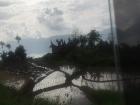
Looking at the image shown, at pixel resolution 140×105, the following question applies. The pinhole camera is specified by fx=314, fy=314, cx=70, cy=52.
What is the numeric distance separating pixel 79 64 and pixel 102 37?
0.24 m

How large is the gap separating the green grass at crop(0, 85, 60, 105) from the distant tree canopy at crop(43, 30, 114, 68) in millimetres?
270

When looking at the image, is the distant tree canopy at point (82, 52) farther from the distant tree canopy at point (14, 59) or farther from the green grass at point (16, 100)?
the green grass at point (16, 100)

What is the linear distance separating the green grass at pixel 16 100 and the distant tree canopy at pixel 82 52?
270 millimetres

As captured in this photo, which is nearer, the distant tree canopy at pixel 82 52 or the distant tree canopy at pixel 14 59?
the distant tree canopy at pixel 82 52

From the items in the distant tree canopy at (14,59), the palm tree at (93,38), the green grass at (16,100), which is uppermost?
the palm tree at (93,38)

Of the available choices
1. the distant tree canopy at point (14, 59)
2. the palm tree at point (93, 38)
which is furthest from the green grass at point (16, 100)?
the palm tree at point (93, 38)

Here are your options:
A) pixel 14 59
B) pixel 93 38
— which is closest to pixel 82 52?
pixel 93 38

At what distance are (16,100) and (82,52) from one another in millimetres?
567

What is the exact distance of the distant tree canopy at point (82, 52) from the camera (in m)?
2.11

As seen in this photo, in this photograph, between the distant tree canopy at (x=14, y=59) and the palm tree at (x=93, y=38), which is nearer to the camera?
the palm tree at (x=93, y=38)

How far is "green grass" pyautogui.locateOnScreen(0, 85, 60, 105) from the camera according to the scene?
85.5 inches

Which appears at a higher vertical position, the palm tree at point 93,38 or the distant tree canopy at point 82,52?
the palm tree at point 93,38

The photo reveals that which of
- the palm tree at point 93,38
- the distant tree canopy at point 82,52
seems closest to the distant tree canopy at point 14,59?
the distant tree canopy at point 82,52

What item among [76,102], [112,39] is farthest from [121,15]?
[76,102]
